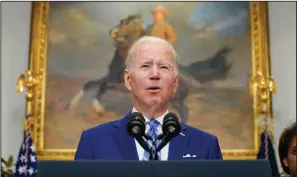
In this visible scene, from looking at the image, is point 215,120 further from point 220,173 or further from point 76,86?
point 220,173

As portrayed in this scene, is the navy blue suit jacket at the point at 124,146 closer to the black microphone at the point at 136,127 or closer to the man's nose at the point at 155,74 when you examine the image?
the man's nose at the point at 155,74

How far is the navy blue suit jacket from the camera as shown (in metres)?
2.20

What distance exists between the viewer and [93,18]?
614cm

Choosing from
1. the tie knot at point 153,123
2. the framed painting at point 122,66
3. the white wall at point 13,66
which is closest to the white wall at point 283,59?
the framed painting at point 122,66

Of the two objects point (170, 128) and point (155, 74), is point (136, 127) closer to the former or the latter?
point (170, 128)

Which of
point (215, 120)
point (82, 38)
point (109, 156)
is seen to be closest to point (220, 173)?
point (109, 156)

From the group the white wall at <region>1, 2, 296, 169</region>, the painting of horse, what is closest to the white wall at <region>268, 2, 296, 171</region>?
the white wall at <region>1, 2, 296, 169</region>

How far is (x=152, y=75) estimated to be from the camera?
2264 mm

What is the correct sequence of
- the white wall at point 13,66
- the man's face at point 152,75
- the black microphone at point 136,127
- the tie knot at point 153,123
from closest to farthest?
the black microphone at point 136,127, the tie knot at point 153,123, the man's face at point 152,75, the white wall at point 13,66

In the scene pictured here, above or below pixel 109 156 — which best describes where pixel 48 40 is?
above

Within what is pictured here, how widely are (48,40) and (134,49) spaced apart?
12.7ft

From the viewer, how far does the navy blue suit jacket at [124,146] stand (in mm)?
2199

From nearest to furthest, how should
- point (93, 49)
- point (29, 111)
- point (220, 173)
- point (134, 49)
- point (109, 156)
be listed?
point (220, 173), point (109, 156), point (134, 49), point (29, 111), point (93, 49)

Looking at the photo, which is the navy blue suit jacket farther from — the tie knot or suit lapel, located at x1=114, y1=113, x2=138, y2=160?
the tie knot
